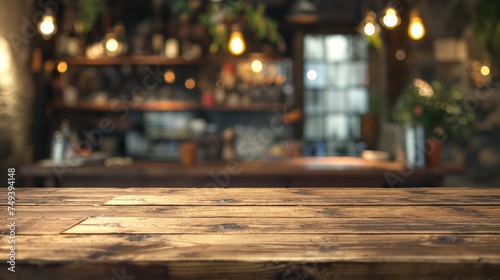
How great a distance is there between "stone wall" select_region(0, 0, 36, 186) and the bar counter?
A: 1001mm

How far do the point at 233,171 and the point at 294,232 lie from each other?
2.27 meters

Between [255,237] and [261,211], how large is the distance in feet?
0.91

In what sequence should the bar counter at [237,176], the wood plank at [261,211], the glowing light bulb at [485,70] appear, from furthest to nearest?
the glowing light bulb at [485,70] < the bar counter at [237,176] < the wood plank at [261,211]

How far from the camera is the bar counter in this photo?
319cm

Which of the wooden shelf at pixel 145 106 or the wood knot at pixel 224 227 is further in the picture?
the wooden shelf at pixel 145 106

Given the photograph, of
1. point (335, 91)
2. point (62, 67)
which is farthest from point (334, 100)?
point (62, 67)

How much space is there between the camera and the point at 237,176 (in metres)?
3.27

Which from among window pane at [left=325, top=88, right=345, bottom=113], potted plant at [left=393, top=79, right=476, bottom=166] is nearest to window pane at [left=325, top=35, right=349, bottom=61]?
window pane at [left=325, top=88, right=345, bottom=113]

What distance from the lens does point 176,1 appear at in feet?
17.6

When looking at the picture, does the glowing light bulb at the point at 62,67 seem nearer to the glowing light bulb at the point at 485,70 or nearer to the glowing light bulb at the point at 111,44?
the glowing light bulb at the point at 111,44

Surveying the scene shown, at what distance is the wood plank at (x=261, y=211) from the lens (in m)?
1.14

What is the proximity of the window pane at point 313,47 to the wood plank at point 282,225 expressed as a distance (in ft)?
16.4

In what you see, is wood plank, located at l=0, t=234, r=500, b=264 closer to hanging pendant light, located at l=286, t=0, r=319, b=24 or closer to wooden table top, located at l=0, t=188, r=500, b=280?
wooden table top, located at l=0, t=188, r=500, b=280

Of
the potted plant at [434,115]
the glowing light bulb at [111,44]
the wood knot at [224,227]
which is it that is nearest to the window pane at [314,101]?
the glowing light bulb at [111,44]
